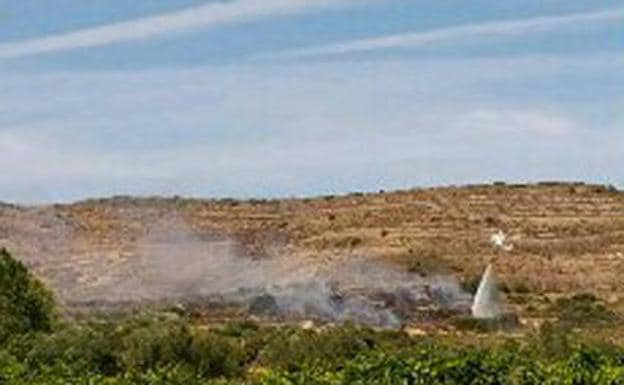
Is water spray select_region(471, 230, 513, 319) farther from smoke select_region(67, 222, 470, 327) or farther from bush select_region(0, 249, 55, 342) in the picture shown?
bush select_region(0, 249, 55, 342)

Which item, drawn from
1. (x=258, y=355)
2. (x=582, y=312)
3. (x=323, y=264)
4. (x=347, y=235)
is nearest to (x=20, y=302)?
(x=258, y=355)

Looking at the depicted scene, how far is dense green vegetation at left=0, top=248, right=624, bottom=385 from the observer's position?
2997 centimetres

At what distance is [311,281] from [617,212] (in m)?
48.6

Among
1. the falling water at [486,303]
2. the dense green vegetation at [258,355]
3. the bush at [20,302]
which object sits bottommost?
the dense green vegetation at [258,355]

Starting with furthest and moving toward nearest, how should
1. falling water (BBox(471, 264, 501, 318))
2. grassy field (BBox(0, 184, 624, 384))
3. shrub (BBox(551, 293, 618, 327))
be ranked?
falling water (BBox(471, 264, 501, 318)), shrub (BBox(551, 293, 618, 327)), grassy field (BBox(0, 184, 624, 384))

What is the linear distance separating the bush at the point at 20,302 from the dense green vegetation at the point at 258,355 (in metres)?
0.04

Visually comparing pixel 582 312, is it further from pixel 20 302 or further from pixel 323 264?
pixel 323 264

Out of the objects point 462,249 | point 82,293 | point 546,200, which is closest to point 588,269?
point 462,249

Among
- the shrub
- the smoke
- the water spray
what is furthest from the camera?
the smoke

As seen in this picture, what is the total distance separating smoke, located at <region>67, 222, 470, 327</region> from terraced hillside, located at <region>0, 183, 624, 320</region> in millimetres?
385

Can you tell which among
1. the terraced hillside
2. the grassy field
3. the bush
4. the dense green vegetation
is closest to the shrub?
the grassy field

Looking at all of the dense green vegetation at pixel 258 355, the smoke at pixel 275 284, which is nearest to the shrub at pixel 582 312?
the smoke at pixel 275 284

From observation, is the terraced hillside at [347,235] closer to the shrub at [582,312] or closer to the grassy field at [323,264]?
the grassy field at [323,264]

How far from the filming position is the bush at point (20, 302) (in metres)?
45.4
